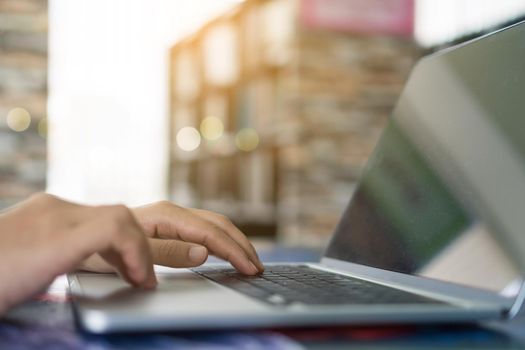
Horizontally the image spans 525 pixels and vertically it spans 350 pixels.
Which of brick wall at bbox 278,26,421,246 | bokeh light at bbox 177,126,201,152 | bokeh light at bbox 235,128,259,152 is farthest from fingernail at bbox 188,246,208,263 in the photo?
bokeh light at bbox 177,126,201,152

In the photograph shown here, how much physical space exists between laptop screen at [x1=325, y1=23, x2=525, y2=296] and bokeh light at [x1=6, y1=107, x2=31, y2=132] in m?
2.31

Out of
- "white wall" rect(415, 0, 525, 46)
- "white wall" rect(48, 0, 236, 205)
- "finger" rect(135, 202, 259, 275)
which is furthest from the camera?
"white wall" rect(48, 0, 236, 205)

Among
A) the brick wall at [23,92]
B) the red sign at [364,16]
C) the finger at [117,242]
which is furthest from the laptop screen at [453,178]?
the red sign at [364,16]

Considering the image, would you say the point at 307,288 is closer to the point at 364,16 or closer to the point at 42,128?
the point at 42,128

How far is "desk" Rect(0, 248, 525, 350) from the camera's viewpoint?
1.29 ft

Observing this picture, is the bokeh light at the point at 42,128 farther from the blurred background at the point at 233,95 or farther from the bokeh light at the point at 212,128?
the bokeh light at the point at 212,128

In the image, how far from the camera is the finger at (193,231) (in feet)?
2.19

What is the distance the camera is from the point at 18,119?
2891 millimetres

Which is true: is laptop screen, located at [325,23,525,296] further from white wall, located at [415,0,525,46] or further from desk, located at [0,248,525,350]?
white wall, located at [415,0,525,46]

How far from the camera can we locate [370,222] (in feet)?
2.60

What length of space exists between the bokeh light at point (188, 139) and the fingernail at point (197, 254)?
4.29 metres

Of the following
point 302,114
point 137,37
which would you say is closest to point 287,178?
point 302,114

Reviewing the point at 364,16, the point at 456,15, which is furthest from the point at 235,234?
the point at 364,16

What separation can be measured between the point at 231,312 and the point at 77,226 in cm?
12
